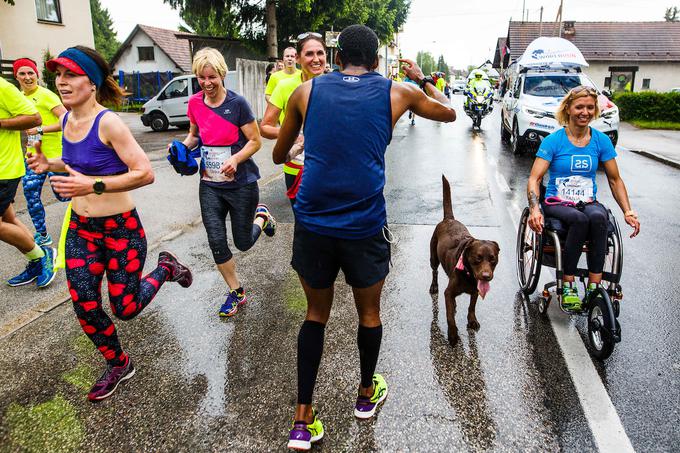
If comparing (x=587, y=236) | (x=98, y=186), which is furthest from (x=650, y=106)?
(x=98, y=186)

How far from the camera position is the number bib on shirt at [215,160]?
3895mm

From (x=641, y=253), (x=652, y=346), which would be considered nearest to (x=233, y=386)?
(x=652, y=346)

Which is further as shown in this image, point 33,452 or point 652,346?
point 652,346

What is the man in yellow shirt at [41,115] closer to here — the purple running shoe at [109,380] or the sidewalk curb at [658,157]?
the purple running shoe at [109,380]

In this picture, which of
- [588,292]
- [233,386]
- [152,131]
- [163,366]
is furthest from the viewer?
[152,131]

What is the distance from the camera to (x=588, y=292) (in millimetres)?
3625

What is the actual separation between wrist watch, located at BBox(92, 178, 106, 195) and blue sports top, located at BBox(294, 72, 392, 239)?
43.6 inches

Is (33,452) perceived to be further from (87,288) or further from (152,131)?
(152,131)

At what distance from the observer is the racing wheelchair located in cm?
323

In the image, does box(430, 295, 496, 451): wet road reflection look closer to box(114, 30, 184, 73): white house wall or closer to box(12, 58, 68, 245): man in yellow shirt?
box(12, 58, 68, 245): man in yellow shirt

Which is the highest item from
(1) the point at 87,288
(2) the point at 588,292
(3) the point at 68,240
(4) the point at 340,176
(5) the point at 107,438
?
(4) the point at 340,176

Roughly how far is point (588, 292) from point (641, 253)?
2490 millimetres

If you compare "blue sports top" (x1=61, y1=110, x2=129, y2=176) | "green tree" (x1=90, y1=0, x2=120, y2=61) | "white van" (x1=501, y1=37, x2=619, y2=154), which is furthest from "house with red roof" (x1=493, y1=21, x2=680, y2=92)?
"green tree" (x1=90, y1=0, x2=120, y2=61)

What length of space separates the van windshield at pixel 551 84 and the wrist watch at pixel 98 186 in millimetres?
12066
